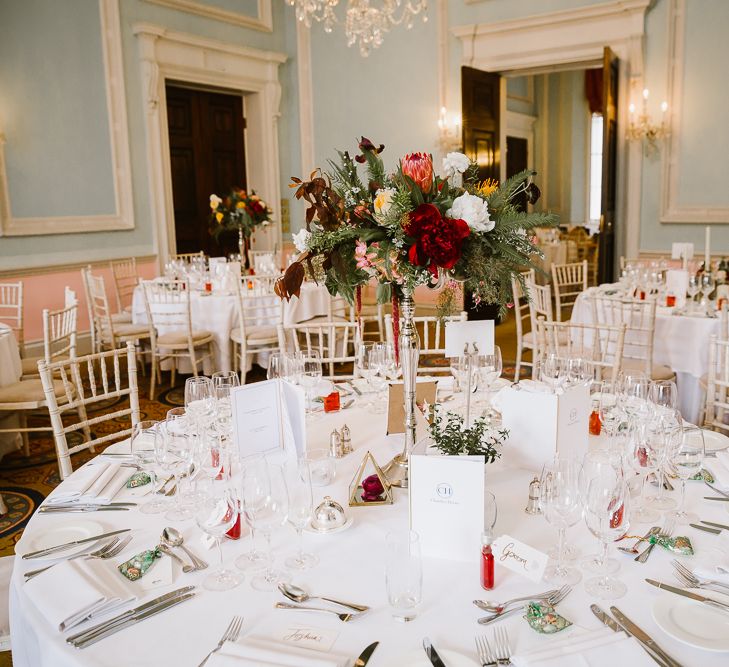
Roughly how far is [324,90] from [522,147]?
5.14 metres

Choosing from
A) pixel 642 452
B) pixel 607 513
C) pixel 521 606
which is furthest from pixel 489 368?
pixel 521 606

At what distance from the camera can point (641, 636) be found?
123cm

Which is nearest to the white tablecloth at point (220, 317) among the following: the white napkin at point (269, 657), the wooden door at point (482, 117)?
the wooden door at point (482, 117)

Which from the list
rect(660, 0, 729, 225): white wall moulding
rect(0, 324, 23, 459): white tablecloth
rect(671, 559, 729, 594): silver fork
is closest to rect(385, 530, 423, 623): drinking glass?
rect(671, 559, 729, 594): silver fork

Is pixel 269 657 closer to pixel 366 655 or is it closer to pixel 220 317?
pixel 366 655

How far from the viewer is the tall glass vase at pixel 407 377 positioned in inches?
76.2

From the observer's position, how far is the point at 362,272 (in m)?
1.93

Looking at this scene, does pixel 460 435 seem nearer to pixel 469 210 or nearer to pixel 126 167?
pixel 469 210

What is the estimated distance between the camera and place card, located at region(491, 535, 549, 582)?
1.41 metres

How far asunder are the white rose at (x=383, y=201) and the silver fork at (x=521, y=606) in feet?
3.18

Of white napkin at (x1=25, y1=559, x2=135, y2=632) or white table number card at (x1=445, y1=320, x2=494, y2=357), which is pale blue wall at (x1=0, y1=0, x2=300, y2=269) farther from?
white napkin at (x1=25, y1=559, x2=135, y2=632)

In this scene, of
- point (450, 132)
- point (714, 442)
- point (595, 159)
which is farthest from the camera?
point (595, 159)

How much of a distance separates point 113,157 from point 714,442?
6.82 m

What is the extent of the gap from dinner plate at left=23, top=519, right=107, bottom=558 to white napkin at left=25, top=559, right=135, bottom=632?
0.11 meters
